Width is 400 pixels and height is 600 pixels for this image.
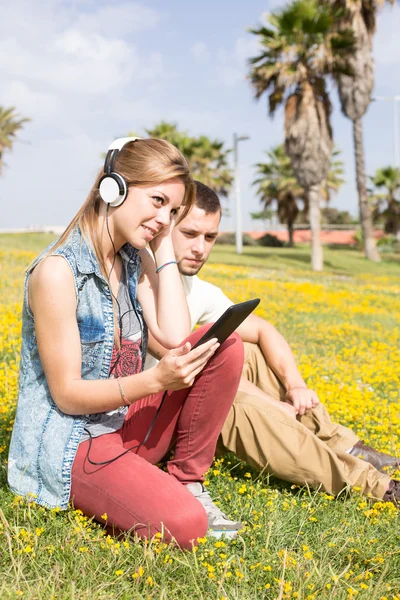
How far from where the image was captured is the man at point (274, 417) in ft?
10.4

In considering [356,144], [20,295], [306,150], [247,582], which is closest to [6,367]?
[247,582]

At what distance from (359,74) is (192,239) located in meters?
27.4

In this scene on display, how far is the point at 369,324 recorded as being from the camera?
31.5 feet

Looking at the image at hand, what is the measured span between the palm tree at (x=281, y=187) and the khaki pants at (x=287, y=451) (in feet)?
141

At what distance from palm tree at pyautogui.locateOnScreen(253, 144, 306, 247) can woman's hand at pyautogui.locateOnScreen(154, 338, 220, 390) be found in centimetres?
4355

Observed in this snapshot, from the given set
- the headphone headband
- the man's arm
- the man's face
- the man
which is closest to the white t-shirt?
the man

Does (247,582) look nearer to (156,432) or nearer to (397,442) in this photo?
(156,432)

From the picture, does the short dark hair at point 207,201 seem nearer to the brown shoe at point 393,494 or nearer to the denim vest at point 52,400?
the denim vest at point 52,400

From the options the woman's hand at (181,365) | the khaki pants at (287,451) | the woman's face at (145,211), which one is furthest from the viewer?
the khaki pants at (287,451)

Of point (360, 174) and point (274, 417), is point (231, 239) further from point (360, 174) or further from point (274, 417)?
point (274, 417)

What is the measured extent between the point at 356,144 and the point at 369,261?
5.91 m

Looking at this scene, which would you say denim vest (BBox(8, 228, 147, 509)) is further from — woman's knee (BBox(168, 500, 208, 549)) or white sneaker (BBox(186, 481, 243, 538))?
white sneaker (BBox(186, 481, 243, 538))

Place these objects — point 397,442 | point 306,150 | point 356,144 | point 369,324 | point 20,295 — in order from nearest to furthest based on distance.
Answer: point 397,442 → point 20,295 → point 369,324 → point 306,150 → point 356,144

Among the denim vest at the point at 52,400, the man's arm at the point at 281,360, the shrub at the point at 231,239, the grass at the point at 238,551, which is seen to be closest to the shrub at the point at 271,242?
the shrub at the point at 231,239
